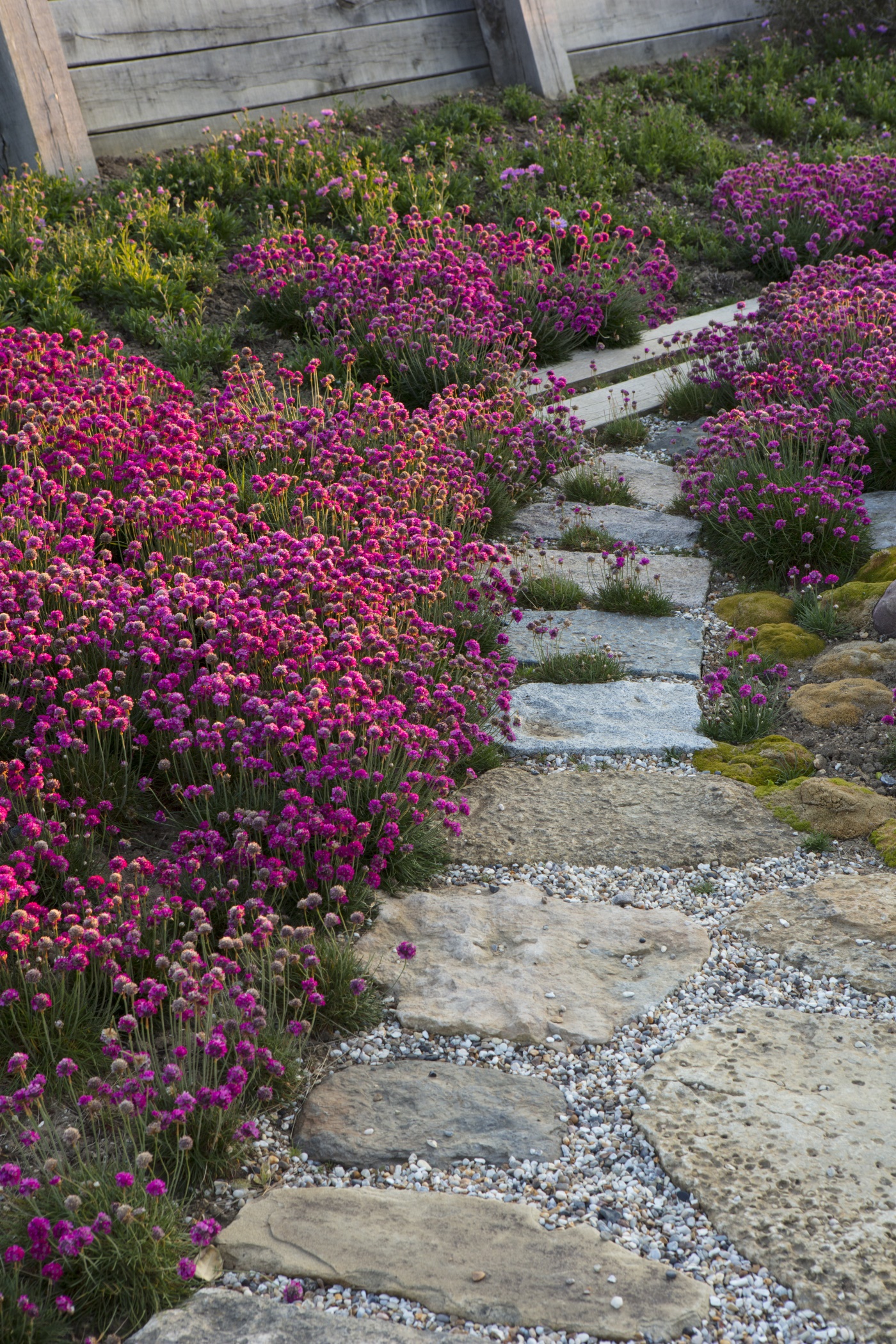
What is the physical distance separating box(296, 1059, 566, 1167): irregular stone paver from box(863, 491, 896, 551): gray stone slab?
348 cm

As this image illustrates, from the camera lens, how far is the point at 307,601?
3.77 metres

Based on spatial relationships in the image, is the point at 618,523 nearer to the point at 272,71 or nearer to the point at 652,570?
the point at 652,570

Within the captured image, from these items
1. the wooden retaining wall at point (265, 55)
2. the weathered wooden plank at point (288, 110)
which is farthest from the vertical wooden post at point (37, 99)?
the weathered wooden plank at point (288, 110)

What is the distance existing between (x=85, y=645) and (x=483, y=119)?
311 inches

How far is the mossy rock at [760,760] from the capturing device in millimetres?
3980

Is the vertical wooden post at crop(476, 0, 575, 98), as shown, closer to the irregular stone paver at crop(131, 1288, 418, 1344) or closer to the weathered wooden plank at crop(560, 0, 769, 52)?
the weathered wooden plank at crop(560, 0, 769, 52)

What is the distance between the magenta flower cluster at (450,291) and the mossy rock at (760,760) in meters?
3.08

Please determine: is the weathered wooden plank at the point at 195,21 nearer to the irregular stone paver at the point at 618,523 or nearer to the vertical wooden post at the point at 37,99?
the vertical wooden post at the point at 37,99

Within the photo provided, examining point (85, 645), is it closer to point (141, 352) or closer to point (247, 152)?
point (141, 352)

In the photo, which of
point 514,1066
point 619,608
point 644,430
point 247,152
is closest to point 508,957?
point 514,1066

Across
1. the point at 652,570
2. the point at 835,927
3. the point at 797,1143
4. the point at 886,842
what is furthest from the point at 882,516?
the point at 797,1143

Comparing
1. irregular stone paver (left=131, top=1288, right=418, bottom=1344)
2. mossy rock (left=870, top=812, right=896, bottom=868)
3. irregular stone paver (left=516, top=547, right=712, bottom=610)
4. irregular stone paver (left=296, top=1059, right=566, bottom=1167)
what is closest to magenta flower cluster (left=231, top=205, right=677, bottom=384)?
irregular stone paver (left=516, top=547, right=712, bottom=610)

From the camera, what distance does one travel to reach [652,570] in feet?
17.7

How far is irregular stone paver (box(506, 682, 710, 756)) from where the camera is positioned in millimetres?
4199
